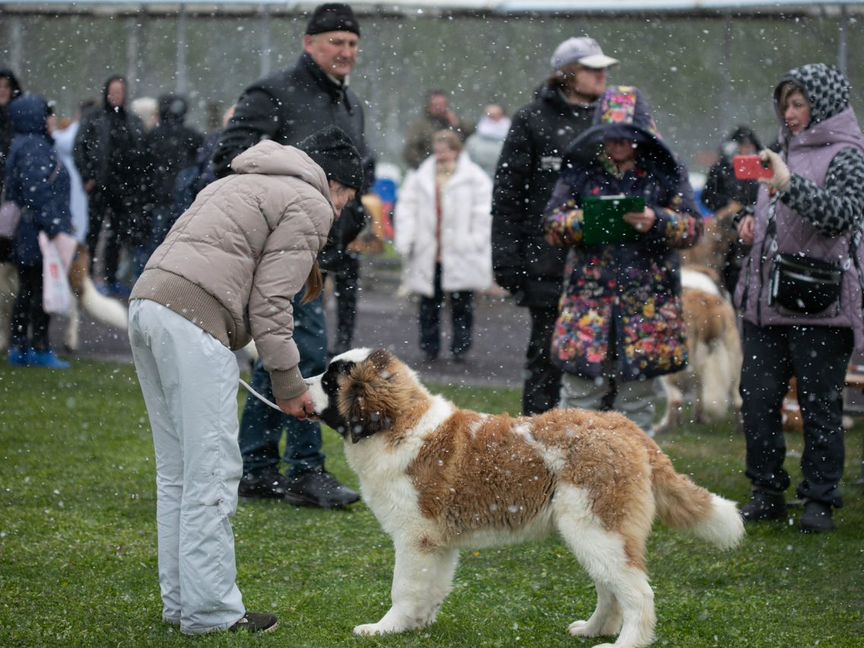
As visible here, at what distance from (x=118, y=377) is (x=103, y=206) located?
463cm

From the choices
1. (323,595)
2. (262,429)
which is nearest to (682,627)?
(323,595)

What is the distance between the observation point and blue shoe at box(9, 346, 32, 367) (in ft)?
37.0

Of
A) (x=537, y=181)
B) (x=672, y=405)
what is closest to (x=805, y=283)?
(x=537, y=181)

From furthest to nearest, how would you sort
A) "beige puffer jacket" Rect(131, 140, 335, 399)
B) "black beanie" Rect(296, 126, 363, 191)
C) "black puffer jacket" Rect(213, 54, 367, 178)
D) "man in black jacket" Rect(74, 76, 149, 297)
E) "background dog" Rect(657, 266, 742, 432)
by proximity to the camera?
"man in black jacket" Rect(74, 76, 149, 297)
"background dog" Rect(657, 266, 742, 432)
"black puffer jacket" Rect(213, 54, 367, 178)
"black beanie" Rect(296, 126, 363, 191)
"beige puffer jacket" Rect(131, 140, 335, 399)

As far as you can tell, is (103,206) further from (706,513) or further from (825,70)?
(706,513)

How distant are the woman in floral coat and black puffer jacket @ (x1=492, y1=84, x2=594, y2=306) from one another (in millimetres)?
691

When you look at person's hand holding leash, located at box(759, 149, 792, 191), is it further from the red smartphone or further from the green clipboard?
the green clipboard

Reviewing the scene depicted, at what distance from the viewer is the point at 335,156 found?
509 centimetres

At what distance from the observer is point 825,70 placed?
653cm

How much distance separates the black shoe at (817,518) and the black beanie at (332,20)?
3.84 meters

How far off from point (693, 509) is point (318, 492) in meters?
2.82

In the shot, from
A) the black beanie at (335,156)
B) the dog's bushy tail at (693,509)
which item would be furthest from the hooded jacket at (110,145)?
the dog's bushy tail at (693,509)

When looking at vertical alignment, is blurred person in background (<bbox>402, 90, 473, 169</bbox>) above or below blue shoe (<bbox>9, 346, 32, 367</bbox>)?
above

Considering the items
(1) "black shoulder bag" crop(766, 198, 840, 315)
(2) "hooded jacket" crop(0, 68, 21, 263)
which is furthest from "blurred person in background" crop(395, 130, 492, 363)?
(1) "black shoulder bag" crop(766, 198, 840, 315)
